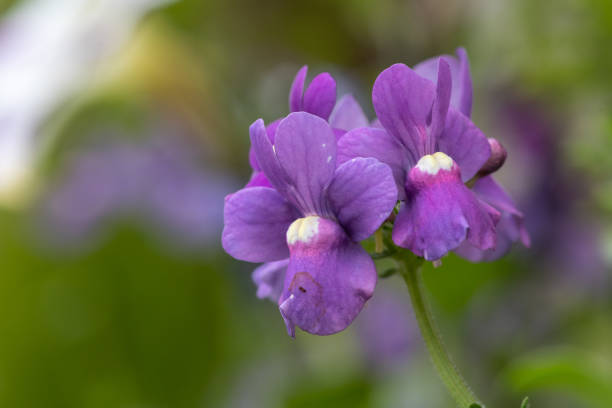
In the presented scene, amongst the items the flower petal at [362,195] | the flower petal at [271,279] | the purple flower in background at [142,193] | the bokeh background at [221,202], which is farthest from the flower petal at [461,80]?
the purple flower in background at [142,193]

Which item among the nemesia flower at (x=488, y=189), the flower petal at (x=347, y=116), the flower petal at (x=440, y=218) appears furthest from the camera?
the flower petal at (x=347, y=116)

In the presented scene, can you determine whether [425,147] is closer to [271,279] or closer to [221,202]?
[271,279]

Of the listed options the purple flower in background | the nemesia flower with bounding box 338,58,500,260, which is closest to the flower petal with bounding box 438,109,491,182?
the nemesia flower with bounding box 338,58,500,260

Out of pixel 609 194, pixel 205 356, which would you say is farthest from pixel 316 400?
pixel 609 194

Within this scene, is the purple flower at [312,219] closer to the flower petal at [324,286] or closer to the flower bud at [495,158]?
the flower petal at [324,286]

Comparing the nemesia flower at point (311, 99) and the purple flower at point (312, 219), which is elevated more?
the nemesia flower at point (311, 99)

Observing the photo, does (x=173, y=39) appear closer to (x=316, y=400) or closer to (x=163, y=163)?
(x=163, y=163)
